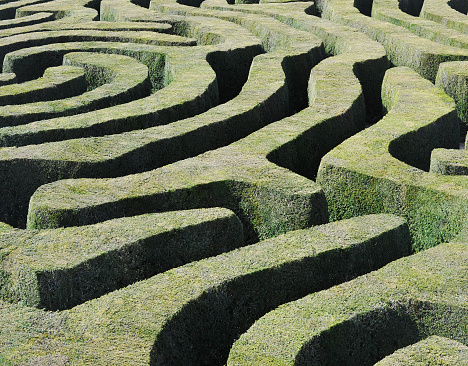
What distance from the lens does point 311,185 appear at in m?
11.0

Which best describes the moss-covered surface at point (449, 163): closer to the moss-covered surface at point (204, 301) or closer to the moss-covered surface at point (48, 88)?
the moss-covered surface at point (204, 301)

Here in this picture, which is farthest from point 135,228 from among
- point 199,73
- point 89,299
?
point 199,73

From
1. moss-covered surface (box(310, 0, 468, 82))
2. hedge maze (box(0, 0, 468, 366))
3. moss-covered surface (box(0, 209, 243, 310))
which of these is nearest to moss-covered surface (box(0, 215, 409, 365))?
hedge maze (box(0, 0, 468, 366))

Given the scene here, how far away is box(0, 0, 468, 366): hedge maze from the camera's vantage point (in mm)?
7777

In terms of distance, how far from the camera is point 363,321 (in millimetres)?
7852

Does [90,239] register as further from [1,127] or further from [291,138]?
[1,127]

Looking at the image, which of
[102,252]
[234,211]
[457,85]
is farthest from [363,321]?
[457,85]

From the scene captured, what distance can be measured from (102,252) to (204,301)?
1.66 m

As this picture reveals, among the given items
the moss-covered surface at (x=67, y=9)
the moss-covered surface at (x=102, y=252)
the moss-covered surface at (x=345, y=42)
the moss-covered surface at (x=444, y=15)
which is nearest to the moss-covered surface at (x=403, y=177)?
the moss-covered surface at (x=102, y=252)

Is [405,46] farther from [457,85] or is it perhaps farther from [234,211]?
[234,211]

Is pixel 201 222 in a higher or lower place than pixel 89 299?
higher

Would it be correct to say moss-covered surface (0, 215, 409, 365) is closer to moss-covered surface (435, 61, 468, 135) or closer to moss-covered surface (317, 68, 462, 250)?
moss-covered surface (317, 68, 462, 250)

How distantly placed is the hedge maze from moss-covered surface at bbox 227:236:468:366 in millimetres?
24

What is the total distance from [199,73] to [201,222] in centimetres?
855
